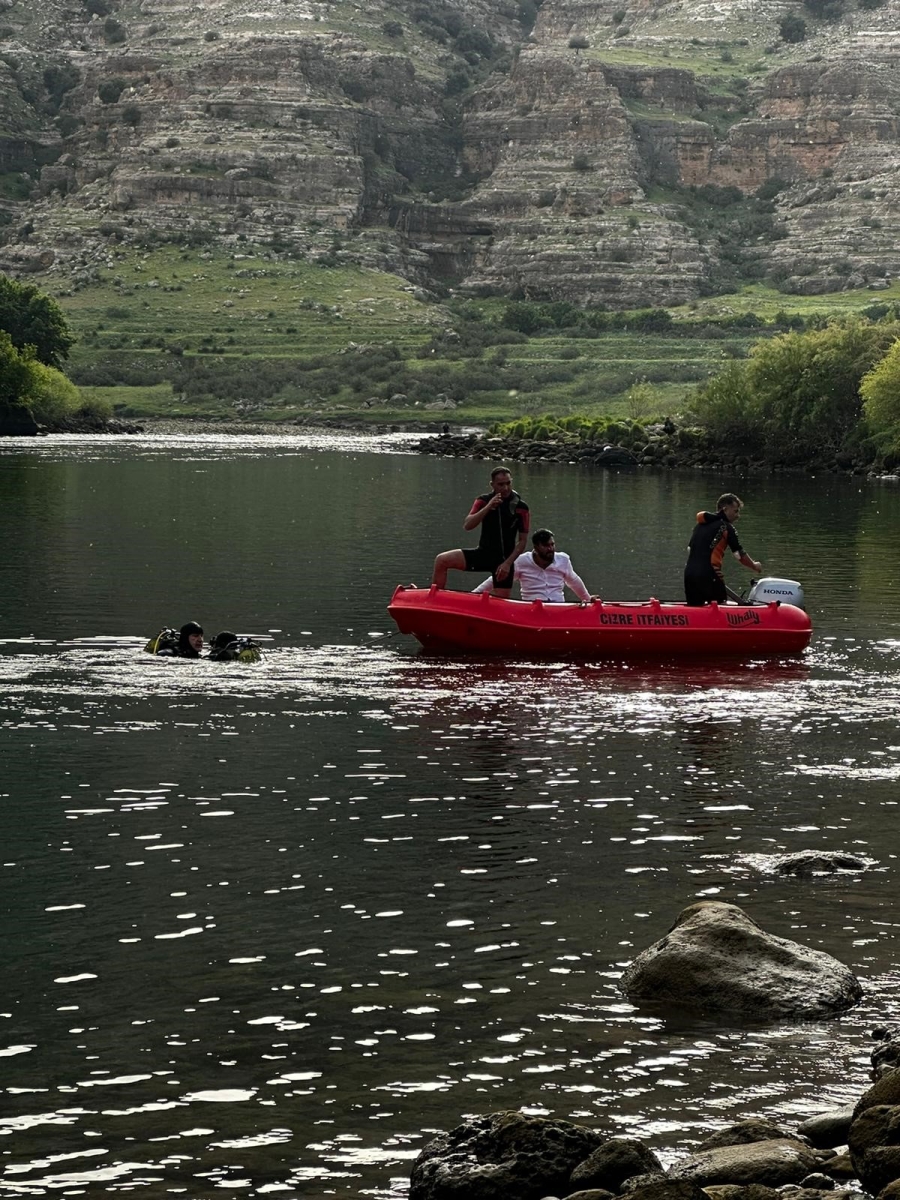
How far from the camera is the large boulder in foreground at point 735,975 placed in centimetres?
1568

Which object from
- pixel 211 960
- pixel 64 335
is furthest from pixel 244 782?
pixel 64 335

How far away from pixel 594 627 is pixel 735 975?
1769 centimetres

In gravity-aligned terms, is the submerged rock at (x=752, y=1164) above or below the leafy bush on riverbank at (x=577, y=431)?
below

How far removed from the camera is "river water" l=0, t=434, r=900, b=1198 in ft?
45.5

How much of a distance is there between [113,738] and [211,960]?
9813 mm

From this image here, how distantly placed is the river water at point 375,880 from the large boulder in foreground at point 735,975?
0.26 meters

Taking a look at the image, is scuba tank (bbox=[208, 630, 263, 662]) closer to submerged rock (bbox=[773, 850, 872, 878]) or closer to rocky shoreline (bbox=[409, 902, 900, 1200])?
submerged rock (bbox=[773, 850, 872, 878])

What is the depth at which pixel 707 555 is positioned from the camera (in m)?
34.6

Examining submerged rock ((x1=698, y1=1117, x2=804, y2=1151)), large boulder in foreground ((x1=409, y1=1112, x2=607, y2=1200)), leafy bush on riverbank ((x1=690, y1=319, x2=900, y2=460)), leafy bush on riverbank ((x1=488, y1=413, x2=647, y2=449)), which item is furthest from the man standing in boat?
leafy bush on riverbank ((x1=488, y1=413, x2=647, y2=449))

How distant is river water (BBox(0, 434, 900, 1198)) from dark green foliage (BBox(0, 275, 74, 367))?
104064 millimetres

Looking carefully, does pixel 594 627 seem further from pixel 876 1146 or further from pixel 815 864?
pixel 876 1146

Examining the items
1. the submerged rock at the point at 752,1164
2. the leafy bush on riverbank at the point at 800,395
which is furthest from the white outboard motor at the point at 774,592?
the leafy bush on riverbank at the point at 800,395

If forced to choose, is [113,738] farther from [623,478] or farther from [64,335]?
[64,335]

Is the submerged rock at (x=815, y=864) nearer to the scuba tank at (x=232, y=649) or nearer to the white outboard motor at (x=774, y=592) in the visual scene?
the scuba tank at (x=232, y=649)
